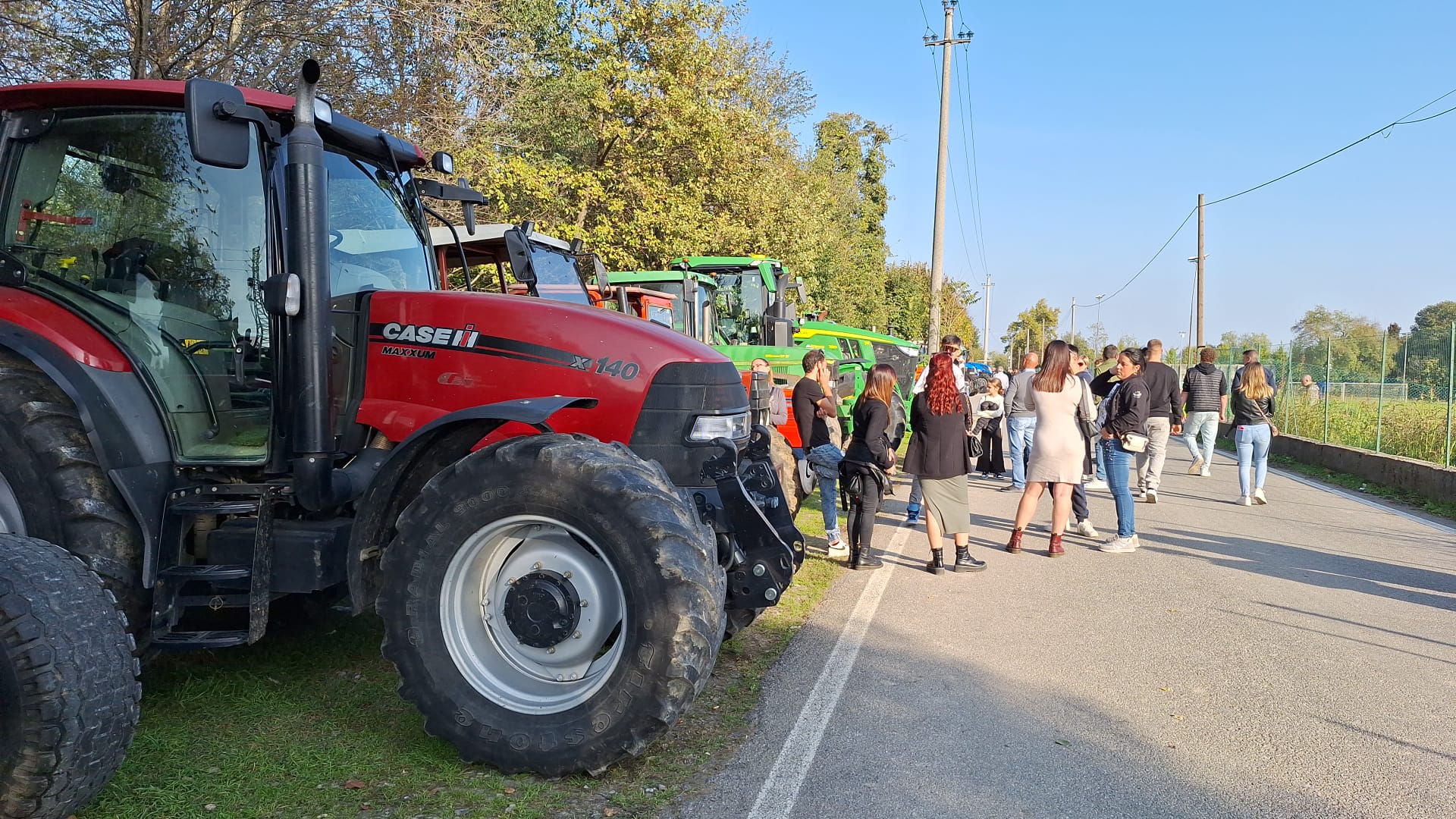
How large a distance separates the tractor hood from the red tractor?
1 cm

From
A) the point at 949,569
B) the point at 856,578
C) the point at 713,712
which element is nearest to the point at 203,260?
the point at 713,712

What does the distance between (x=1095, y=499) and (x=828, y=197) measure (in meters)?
23.5

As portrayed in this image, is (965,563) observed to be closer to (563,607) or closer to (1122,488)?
(1122,488)

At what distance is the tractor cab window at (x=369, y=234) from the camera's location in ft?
15.5

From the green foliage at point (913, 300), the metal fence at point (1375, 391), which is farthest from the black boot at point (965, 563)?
the green foliage at point (913, 300)

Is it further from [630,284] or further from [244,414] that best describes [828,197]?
[244,414]

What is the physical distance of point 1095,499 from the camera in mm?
12969

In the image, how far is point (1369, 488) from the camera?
15.1 metres

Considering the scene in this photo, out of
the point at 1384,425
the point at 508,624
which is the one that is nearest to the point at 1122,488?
the point at 508,624

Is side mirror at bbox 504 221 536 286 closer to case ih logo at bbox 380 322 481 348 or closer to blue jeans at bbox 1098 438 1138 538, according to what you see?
case ih logo at bbox 380 322 481 348

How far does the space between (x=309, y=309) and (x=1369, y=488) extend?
1593cm

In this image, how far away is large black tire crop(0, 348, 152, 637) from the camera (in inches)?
167

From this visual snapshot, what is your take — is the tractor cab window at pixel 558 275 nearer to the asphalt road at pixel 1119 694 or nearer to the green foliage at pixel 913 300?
the asphalt road at pixel 1119 694

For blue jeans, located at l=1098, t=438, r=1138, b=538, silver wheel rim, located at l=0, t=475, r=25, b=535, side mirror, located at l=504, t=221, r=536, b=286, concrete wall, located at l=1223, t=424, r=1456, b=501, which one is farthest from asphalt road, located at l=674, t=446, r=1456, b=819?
concrete wall, located at l=1223, t=424, r=1456, b=501
